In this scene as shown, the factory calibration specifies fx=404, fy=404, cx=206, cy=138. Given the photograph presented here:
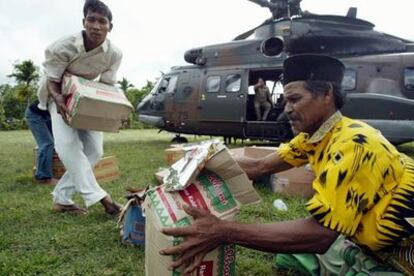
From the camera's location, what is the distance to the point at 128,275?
2.54m

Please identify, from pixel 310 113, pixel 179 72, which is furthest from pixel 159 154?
pixel 310 113

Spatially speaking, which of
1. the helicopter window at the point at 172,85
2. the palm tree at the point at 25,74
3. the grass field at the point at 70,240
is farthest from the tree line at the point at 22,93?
the grass field at the point at 70,240

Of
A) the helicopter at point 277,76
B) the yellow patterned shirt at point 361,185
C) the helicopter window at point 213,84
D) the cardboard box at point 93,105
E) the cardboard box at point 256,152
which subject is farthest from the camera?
the helicopter window at point 213,84

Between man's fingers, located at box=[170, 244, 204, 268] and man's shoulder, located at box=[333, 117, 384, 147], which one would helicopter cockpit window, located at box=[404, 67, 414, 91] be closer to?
man's shoulder, located at box=[333, 117, 384, 147]

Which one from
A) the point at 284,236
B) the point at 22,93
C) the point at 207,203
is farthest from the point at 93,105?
the point at 22,93

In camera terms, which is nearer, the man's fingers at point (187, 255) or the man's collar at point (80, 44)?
the man's fingers at point (187, 255)

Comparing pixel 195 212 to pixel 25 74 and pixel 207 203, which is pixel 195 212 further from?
pixel 25 74

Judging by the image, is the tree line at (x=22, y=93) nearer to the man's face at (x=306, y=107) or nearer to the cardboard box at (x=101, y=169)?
the cardboard box at (x=101, y=169)

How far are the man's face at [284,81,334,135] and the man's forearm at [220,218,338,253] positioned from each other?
19.2 inches

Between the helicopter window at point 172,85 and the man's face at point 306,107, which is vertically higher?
the man's face at point 306,107

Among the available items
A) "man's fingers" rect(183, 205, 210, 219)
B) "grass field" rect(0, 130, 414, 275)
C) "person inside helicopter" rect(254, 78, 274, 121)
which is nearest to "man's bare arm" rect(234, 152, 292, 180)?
"grass field" rect(0, 130, 414, 275)

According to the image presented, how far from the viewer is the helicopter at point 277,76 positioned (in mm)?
7637

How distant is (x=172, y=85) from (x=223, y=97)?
1825mm

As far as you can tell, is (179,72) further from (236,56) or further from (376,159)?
(376,159)
